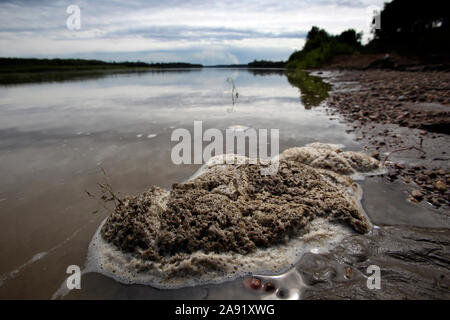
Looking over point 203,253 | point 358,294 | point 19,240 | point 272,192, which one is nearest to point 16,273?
point 19,240

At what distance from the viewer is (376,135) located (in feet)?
20.0

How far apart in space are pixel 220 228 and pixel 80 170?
3.47 metres

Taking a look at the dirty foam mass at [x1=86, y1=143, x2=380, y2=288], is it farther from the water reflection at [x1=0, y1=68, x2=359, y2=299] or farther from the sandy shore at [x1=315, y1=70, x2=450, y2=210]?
the sandy shore at [x1=315, y1=70, x2=450, y2=210]

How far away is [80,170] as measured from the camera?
14.8 feet

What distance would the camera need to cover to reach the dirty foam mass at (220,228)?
2.30 metres

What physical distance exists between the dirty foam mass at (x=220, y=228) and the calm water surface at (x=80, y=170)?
166mm

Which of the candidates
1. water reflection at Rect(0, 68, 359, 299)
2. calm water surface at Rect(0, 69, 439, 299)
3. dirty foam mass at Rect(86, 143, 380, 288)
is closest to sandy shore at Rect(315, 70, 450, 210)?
calm water surface at Rect(0, 69, 439, 299)

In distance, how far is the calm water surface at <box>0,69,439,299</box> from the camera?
228cm

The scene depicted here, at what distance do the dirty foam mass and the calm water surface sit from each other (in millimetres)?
166

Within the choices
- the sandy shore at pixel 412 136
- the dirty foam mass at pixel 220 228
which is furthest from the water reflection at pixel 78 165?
the sandy shore at pixel 412 136

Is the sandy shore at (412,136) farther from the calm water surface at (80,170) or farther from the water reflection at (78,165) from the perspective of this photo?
the water reflection at (78,165)
